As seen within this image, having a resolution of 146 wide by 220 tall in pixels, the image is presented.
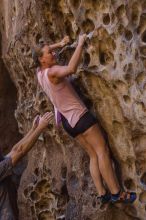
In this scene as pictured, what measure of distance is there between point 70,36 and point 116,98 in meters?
0.66

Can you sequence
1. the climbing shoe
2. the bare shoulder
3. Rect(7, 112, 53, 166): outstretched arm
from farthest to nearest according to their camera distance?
Rect(7, 112, 53, 166): outstretched arm < the climbing shoe < the bare shoulder

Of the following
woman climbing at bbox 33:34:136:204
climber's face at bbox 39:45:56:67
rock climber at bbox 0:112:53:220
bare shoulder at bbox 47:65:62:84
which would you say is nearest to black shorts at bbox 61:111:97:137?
woman climbing at bbox 33:34:136:204

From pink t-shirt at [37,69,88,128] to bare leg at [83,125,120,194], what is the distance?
16cm

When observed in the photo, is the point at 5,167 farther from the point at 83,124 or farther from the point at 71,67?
the point at 71,67

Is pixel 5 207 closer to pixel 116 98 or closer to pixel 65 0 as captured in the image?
pixel 116 98

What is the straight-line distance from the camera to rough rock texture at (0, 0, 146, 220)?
4.07 m

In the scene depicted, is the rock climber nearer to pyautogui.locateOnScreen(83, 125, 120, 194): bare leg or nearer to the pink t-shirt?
the pink t-shirt

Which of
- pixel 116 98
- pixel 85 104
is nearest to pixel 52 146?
pixel 85 104

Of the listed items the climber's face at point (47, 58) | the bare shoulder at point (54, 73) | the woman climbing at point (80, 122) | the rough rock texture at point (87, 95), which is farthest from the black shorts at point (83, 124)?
the climber's face at point (47, 58)

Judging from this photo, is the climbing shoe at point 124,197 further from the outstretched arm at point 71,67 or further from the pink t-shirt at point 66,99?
the outstretched arm at point 71,67

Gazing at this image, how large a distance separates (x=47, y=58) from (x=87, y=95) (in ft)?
1.55

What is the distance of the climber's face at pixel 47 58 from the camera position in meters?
4.30

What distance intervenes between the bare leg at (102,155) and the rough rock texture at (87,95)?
105 millimetres

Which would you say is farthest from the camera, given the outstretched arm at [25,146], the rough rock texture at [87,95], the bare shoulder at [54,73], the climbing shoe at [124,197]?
the outstretched arm at [25,146]
